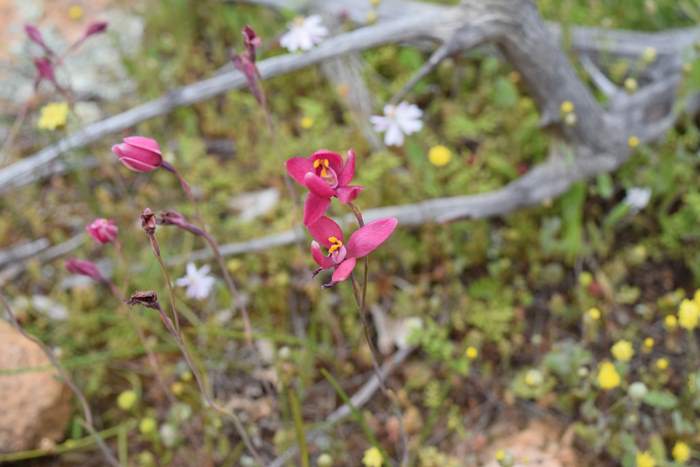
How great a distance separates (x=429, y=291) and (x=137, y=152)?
143 cm

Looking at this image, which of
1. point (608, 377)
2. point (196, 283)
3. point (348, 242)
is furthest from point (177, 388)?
point (608, 377)

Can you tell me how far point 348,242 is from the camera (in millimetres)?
1383

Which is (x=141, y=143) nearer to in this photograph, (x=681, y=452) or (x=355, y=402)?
(x=355, y=402)

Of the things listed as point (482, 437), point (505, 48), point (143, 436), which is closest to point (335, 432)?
point (482, 437)

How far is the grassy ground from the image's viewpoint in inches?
89.8

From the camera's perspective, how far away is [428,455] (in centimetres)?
216

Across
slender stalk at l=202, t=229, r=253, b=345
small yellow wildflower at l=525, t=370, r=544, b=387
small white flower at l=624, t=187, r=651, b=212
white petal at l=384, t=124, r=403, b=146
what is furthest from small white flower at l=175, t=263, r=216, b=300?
small white flower at l=624, t=187, r=651, b=212

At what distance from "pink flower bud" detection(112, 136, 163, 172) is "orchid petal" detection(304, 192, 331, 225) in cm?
39

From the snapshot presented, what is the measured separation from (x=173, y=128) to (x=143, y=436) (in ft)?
5.01

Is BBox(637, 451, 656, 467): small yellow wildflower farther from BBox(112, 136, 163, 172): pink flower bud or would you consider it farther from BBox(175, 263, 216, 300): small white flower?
BBox(112, 136, 163, 172): pink flower bud

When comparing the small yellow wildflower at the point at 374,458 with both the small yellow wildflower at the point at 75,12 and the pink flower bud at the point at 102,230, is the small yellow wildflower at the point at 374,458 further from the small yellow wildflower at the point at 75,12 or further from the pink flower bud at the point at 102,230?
the small yellow wildflower at the point at 75,12

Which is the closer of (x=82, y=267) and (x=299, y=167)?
(x=299, y=167)

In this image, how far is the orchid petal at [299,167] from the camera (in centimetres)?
138

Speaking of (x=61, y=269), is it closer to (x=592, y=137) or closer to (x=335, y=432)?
(x=335, y=432)
